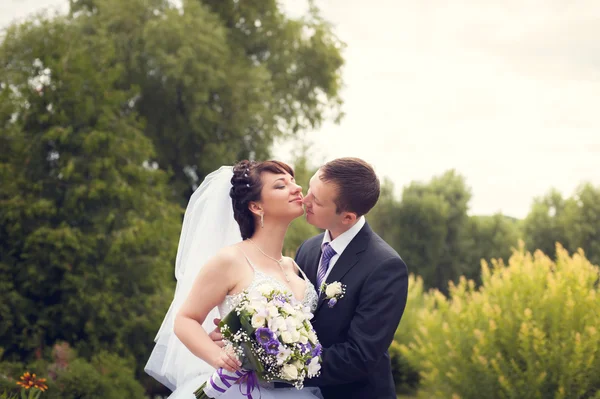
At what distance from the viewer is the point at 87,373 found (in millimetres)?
12703

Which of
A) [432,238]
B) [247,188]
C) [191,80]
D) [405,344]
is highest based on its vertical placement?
[191,80]

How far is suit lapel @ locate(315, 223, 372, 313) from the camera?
14.2 feet

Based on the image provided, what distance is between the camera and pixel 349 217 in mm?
4375

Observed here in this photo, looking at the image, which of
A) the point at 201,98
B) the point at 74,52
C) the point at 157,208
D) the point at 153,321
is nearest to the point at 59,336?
the point at 153,321

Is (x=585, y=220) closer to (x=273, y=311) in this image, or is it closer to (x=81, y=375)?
(x=81, y=375)

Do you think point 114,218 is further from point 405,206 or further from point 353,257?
point 405,206

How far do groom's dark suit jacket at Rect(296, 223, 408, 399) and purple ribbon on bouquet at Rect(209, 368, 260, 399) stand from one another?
0.44 meters

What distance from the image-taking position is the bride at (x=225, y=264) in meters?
3.95

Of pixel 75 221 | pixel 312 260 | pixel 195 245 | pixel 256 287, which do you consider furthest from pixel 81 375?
pixel 256 287

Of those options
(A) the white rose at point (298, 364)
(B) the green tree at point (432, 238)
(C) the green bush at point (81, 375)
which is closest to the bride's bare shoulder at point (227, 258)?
(A) the white rose at point (298, 364)

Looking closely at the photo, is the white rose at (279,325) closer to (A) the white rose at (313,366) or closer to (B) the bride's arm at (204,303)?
(A) the white rose at (313,366)

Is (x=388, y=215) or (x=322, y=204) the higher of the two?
(x=322, y=204)

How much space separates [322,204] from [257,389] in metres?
1.17

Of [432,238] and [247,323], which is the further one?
[432,238]
